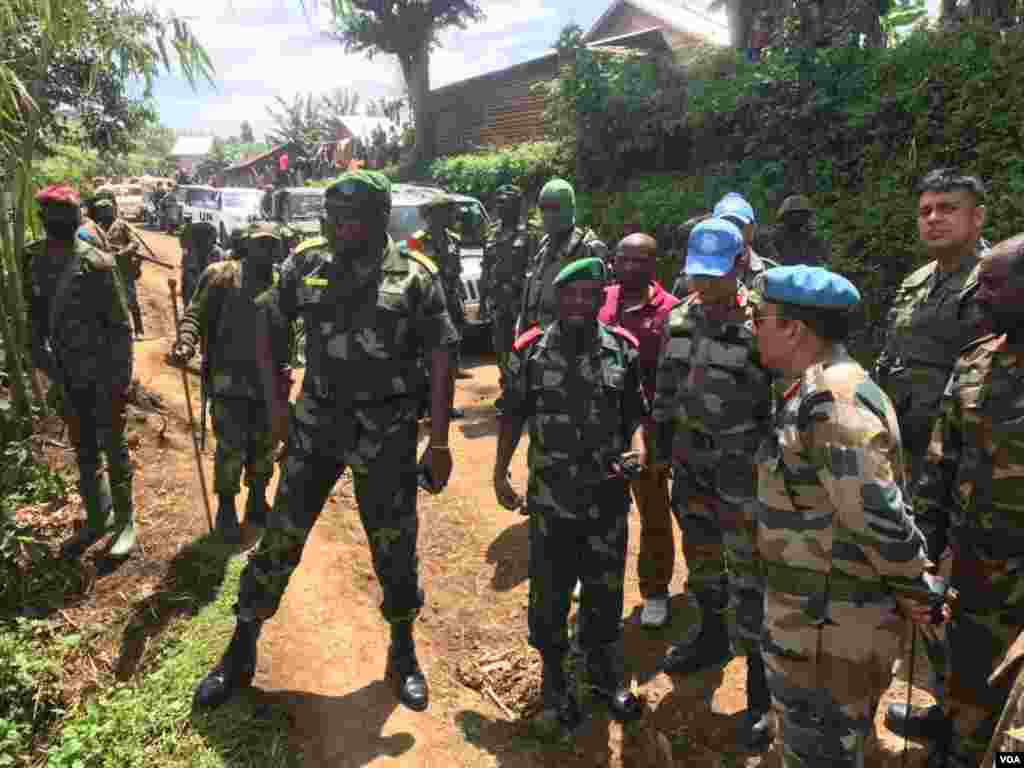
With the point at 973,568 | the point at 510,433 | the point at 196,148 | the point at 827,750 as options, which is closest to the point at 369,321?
the point at 510,433

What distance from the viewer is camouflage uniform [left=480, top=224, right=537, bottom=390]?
7148 mm

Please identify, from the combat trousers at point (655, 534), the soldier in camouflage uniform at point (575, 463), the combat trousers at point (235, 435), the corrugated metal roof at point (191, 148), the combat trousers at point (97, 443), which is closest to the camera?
the soldier in camouflage uniform at point (575, 463)

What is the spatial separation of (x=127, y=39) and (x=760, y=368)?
4.34m

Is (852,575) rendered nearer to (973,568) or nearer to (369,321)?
(973,568)

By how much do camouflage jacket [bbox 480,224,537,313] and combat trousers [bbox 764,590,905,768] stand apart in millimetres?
5211

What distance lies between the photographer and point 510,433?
10.5ft

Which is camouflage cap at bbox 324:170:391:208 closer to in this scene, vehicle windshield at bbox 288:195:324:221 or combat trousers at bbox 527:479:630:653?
combat trousers at bbox 527:479:630:653

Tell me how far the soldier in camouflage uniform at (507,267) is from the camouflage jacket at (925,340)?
4.02m

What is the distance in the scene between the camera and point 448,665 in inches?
147

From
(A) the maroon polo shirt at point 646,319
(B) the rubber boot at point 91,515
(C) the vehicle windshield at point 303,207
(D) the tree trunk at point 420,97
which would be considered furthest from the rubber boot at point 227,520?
(D) the tree trunk at point 420,97

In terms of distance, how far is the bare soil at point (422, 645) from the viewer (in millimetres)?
3092

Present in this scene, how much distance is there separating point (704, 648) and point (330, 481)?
201 cm

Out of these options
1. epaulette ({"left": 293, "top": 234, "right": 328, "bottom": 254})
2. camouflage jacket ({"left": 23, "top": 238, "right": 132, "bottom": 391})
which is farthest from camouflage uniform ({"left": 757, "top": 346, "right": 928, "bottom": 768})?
camouflage jacket ({"left": 23, "top": 238, "right": 132, "bottom": 391})

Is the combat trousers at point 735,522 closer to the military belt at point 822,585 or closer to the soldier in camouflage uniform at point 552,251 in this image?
the military belt at point 822,585
